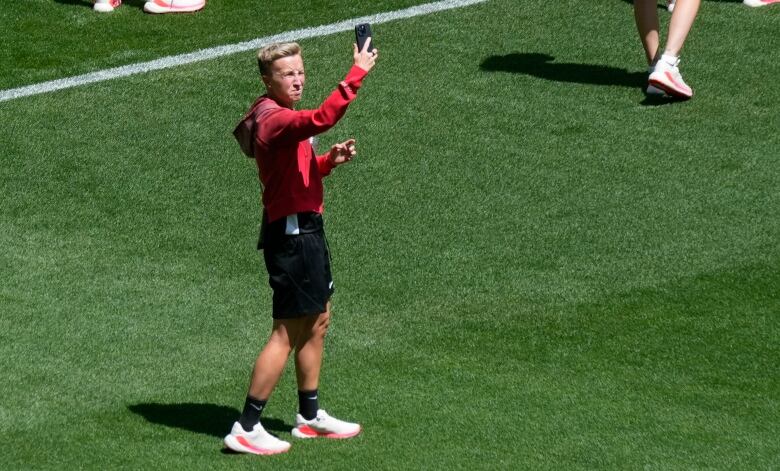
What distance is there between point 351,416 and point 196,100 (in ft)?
15.6

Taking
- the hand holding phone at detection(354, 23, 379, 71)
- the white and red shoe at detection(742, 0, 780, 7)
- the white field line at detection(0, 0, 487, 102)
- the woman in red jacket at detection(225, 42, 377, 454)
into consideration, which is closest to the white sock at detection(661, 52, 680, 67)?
the white and red shoe at detection(742, 0, 780, 7)

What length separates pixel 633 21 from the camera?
1256 centimetres

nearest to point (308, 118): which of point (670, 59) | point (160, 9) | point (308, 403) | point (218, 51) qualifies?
point (308, 403)

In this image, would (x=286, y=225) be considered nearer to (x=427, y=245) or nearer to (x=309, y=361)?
(x=309, y=361)

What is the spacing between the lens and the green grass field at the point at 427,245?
23.1ft

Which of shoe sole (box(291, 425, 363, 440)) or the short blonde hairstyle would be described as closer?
the short blonde hairstyle

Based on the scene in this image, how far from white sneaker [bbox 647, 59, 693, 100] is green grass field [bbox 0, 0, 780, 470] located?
15 centimetres

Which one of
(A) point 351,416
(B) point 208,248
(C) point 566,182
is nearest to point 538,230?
(C) point 566,182

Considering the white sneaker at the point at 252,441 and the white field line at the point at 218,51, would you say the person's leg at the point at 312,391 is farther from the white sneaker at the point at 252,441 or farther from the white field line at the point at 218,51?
the white field line at the point at 218,51

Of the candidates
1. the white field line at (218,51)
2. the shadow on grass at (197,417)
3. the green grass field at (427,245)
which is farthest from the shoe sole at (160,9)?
the shadow on grass at (197,417)

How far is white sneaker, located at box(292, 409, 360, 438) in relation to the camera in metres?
6.92

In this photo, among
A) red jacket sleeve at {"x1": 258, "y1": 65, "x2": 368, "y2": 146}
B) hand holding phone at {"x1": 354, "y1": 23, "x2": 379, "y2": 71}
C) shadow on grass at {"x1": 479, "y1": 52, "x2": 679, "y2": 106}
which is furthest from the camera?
shadow on grass at {"x1": 479, "y1": 52, "x2": 679, "y2": 106}

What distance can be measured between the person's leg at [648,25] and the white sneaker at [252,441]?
5455mm

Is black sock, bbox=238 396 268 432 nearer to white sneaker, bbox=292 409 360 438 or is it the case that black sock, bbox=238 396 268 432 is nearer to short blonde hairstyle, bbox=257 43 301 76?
white sneaker, bbox=292 409 360 438
